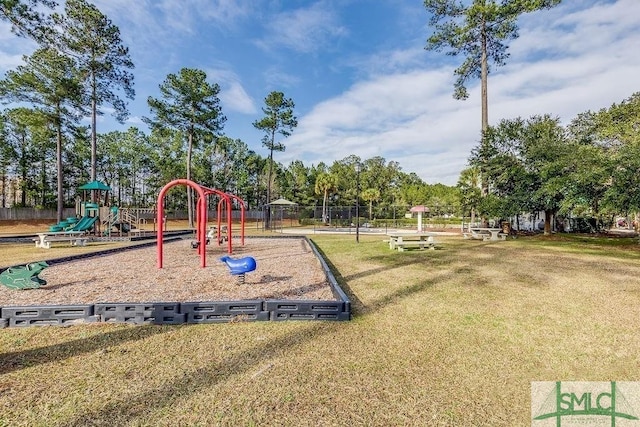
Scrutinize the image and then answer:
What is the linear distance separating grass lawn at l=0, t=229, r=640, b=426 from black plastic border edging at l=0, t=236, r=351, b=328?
0.14 metres

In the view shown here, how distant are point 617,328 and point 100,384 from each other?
18.0 ft

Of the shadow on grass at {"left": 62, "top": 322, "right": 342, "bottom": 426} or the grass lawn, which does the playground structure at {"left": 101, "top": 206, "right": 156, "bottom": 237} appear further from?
the shadow on grass at {"left": 62, "top": 322, "right": 342, "bottom": 426}

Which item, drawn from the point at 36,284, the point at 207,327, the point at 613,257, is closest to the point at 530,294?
the point at 207,327

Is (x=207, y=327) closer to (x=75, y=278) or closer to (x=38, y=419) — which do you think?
(x=38, y=419)

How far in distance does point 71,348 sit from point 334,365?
2635 mm

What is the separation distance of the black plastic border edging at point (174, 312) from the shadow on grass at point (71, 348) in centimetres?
20

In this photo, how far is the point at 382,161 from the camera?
59031mm

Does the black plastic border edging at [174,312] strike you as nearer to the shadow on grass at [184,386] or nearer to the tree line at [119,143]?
the shadow on grass at [184,386]

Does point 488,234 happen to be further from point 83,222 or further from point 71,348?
point 83,222

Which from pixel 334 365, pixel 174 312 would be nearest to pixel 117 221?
pixel 174 312

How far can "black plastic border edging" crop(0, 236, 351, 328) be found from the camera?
12.5 feet

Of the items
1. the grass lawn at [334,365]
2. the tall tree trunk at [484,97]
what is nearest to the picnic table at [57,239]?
the grass lawn at [334,365]

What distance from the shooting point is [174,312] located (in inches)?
153

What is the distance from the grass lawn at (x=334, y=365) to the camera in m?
2.18
